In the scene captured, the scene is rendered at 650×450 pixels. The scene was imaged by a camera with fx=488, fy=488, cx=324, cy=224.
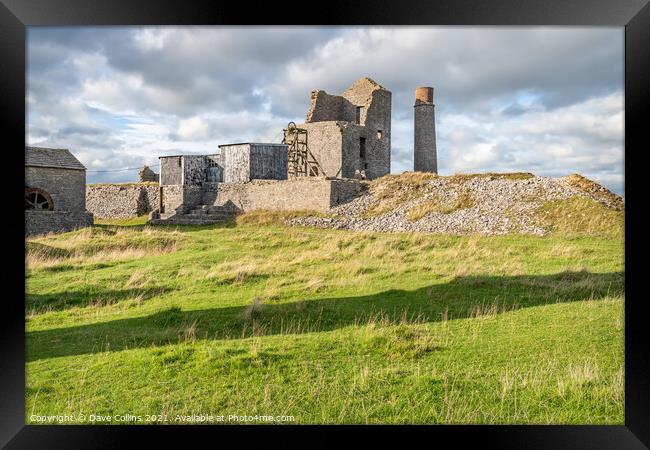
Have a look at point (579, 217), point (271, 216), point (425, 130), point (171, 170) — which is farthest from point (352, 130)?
point (579, 217)

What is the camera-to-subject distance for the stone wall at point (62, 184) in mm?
24562

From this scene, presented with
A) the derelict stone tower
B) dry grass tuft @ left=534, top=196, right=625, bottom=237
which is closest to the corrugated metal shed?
the derelict stone tower

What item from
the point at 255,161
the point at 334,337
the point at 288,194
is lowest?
the point at 334,337

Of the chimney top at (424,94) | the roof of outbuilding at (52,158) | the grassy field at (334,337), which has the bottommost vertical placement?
the grassy field at (334,337)

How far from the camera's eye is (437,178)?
26703 mm

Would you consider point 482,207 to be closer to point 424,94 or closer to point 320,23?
point 424,94

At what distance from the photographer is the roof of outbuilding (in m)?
24.8

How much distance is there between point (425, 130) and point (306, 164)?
972 centimetres

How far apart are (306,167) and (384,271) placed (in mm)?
22679

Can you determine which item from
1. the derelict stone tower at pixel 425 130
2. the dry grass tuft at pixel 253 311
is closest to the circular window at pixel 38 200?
the dry grass tuft at pixel 253 311

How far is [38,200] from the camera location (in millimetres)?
25328

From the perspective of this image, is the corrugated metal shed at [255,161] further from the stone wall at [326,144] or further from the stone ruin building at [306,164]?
the stone wall at [326,144]

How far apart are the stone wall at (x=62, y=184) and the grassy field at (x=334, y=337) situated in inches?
441
